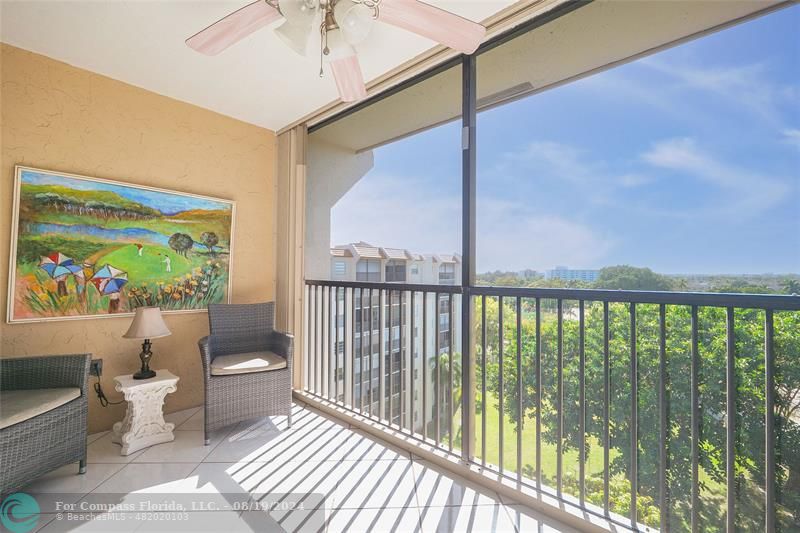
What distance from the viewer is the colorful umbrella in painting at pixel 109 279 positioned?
2348mm

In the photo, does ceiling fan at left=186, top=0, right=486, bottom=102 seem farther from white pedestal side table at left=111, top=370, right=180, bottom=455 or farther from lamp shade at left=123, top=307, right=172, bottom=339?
white pedestal side table at left=111, top=370, right=180, bottom=455

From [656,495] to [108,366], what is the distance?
332 centimetres

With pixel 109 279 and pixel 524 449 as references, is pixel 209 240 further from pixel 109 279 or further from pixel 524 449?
pixel 524 449

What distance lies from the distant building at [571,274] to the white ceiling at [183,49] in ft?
4.55

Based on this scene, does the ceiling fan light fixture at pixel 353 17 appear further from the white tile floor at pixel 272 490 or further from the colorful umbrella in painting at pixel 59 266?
the colorful umbrella in painting at pixel 59 266

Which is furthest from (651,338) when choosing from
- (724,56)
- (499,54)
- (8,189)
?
(8,189)

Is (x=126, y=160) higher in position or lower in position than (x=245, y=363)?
higher

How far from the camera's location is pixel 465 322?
198 cm

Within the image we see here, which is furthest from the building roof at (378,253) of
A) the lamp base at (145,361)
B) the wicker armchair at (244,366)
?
the lamp base at (145,361)

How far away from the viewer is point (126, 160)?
8.14ft

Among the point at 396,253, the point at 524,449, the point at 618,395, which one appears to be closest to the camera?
the point at 618,395

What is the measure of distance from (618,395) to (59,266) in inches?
131

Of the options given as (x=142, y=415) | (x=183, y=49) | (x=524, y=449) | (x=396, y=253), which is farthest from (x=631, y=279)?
(x=142, y=415)

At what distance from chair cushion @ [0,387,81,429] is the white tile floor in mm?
447
